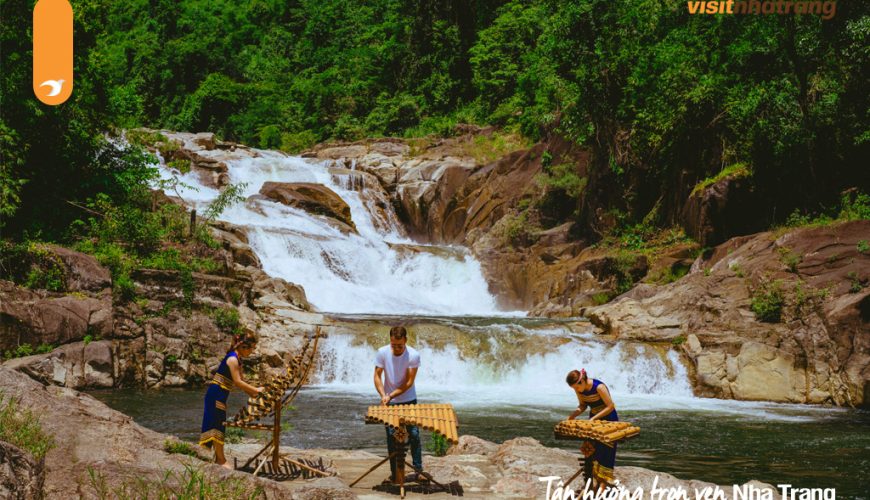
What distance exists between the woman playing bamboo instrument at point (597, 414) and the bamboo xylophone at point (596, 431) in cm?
10

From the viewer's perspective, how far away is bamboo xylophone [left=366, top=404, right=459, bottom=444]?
6668 mm

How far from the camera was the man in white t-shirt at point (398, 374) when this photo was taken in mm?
7258

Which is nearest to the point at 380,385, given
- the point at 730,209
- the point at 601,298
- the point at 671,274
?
the point at 671,274

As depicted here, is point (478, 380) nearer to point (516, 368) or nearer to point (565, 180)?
point (516, 368)

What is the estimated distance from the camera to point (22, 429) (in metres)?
5.19

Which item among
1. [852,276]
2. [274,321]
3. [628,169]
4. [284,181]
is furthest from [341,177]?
[852,276]

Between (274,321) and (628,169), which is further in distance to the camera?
(628,169)

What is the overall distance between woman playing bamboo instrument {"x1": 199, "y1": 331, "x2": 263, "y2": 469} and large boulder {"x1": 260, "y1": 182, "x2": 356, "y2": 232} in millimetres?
24312

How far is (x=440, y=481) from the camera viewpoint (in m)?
7.64

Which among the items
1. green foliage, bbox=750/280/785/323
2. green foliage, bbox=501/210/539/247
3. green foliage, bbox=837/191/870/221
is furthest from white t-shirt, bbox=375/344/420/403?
green foliage, bbox=501/210/539/247

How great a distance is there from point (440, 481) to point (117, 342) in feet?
38.0

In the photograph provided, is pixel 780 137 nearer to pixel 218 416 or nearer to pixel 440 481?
pixel 440 481

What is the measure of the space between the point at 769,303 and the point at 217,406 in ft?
46.8

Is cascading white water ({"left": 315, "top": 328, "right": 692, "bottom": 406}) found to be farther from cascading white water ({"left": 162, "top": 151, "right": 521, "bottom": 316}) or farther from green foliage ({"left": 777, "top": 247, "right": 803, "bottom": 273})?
cascading white water ({"left": 162, "top": 151, "right": 521, "bottom": 316})
